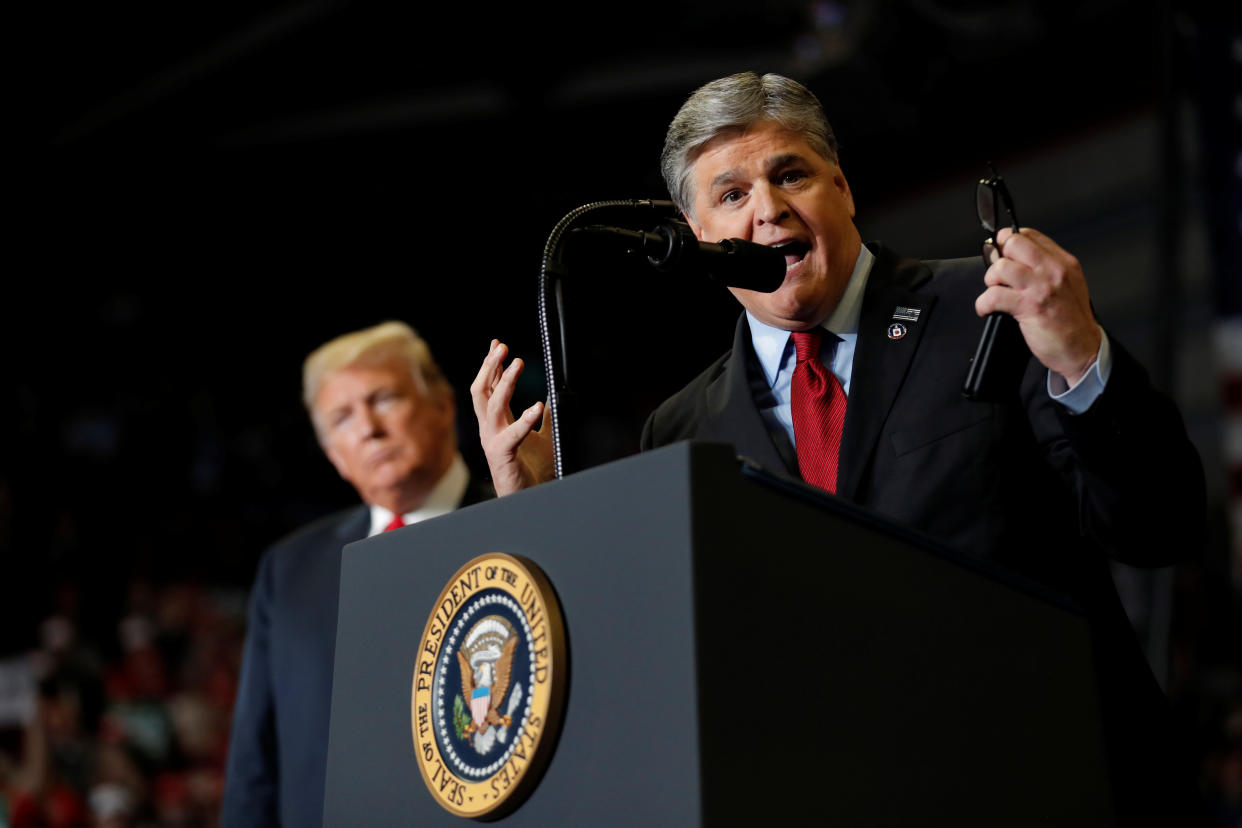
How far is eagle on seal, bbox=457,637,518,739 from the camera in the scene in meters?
0.86

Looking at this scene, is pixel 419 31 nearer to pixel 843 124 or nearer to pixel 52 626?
pixel 843 124

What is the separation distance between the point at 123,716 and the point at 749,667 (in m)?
4.28

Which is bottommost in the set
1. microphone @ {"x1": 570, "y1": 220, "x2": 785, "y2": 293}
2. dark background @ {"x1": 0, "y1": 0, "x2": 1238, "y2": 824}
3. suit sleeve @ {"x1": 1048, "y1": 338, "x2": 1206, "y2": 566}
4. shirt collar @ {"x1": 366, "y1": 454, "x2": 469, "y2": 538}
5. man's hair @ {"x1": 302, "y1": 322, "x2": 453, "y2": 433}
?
suit sleeve @ {"x1": 1048, "y1": 338, "x2": 1206, "y2": 566}

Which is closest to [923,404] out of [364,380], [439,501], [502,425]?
[502,425]

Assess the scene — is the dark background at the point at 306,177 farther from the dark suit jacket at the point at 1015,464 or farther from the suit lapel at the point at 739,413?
the dark suit jacket at the point at 1015,464

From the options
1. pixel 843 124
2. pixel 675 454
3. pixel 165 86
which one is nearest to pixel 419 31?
pixel 165 86

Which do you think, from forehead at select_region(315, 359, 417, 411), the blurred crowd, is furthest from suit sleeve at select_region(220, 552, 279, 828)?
the blurred crowd

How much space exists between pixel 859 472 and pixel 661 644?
50cm

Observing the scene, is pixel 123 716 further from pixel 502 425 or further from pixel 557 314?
pixel 557 314

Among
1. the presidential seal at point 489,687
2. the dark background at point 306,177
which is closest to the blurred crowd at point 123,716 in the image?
the dark background at point 306,177

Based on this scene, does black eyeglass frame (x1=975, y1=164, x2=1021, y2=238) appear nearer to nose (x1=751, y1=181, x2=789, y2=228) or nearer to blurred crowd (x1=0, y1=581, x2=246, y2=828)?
nose (x1=751, y1=181, x2=789, y2=228)

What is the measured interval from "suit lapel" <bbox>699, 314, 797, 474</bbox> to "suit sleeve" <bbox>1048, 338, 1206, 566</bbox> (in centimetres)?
29

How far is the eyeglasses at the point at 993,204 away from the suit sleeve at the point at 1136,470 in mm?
138

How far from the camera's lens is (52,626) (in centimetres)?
457
